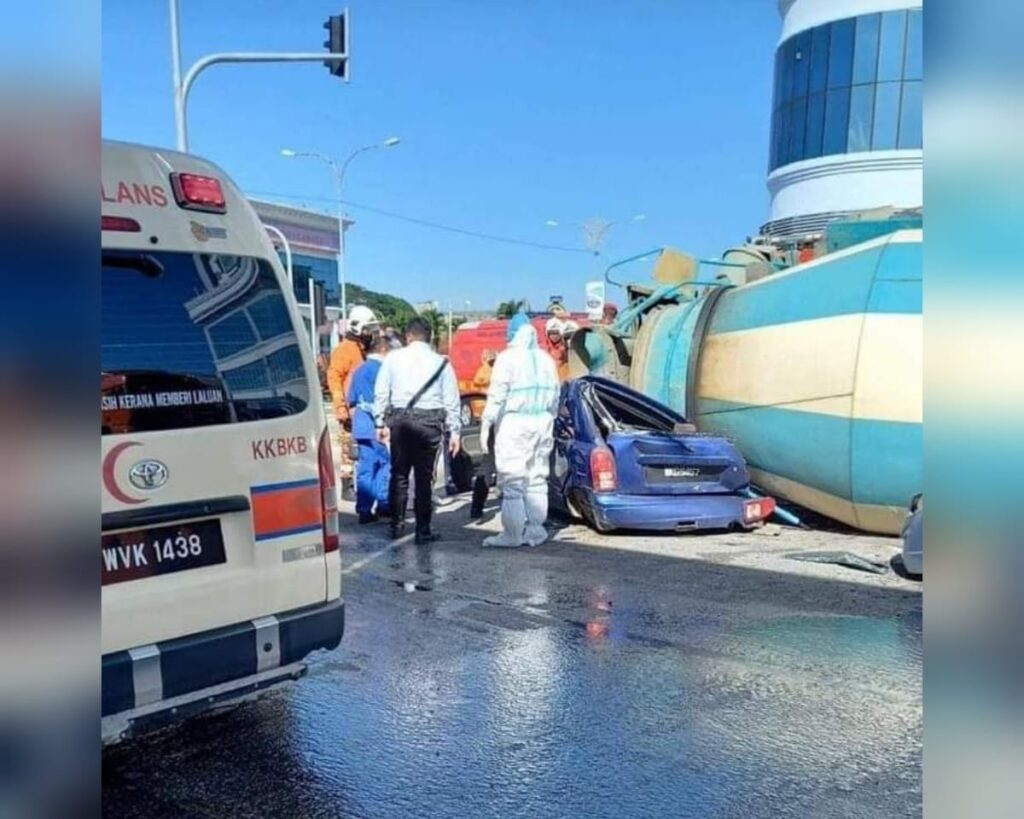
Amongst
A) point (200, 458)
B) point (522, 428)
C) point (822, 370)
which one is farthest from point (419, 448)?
point (200, 458)

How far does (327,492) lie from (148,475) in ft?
2.80

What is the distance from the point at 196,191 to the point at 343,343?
247 inches

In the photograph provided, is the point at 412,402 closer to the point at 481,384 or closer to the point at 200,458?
the point at 481,384

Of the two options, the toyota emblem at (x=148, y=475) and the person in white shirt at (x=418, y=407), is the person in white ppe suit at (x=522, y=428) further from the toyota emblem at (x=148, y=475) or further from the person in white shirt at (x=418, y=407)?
the toyota emblem at (x=148, y=475)

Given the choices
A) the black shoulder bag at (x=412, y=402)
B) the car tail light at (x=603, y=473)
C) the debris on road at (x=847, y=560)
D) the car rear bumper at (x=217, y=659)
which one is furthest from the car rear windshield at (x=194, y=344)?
the debris on road at (x=847, y=560)

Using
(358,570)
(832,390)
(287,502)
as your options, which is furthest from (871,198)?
(287,502)

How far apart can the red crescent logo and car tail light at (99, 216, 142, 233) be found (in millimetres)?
751

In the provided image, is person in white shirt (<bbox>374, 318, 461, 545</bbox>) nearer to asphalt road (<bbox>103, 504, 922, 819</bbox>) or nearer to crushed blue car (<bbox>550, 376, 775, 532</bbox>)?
crushed blue car (<bbox>550, 376, 775, 532</bbox>)

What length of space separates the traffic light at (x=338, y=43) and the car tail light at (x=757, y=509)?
26.4 ft

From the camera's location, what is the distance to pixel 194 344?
3400 mm

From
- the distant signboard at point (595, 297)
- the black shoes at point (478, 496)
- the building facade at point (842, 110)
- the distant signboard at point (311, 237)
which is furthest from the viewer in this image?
the distant signboard at point (311, 237)

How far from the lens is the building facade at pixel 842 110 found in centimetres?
3412

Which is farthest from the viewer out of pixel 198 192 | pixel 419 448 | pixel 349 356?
pixel 349 356
